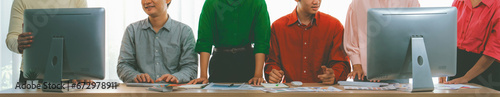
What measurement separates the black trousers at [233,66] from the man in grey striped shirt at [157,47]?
14 centimetres

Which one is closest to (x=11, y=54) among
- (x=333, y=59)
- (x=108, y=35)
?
(x=108, y=35)

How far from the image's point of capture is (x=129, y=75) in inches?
84.4

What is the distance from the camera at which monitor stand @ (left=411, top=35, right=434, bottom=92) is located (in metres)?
1.51

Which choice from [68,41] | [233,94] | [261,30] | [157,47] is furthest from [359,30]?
[68,41]

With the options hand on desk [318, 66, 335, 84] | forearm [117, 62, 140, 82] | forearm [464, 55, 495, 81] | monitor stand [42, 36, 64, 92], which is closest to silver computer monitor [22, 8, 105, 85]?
monitor stand [42, 36, 64, 92]

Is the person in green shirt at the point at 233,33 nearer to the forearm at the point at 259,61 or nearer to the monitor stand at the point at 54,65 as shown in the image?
the forearm at the point at 259,61

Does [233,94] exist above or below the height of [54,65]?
below

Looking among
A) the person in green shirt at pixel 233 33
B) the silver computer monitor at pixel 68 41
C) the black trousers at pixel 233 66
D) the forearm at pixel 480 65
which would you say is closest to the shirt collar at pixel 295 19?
the person in green shirt at pixel 233 33

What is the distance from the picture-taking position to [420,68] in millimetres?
1544

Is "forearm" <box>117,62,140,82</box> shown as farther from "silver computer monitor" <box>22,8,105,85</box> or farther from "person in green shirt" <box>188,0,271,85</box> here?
"silver computer monitor" <box>22,8,105,85</box>

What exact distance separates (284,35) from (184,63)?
0.65 meters

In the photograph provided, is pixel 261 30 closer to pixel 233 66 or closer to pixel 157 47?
pixel 233 66

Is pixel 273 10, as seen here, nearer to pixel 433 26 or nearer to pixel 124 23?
pixel 124 23

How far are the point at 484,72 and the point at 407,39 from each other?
115 centimetres
